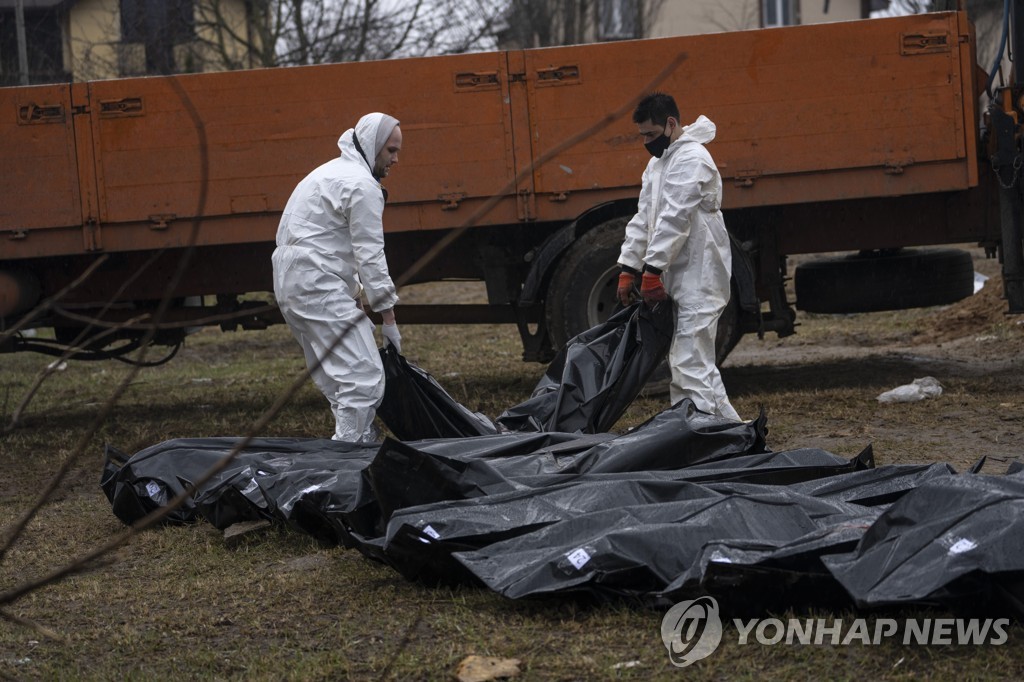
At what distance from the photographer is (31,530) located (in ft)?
18.3

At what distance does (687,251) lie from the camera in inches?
253

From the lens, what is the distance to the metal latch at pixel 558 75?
7.77 meters

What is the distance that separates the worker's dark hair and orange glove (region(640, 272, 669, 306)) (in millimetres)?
856

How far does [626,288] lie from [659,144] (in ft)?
2.67

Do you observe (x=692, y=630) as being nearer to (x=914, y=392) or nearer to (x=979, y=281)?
(x=914, y=392)

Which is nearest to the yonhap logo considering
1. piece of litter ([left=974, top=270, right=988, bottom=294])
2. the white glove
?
the white glove

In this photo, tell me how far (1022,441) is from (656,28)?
20.3m

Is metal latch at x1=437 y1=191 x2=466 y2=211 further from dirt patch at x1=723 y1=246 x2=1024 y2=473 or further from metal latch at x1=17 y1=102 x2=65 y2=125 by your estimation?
metal latch at x1=17 y1=102 x2=65 y2=125

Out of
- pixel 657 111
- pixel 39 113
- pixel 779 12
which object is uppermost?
A: pixel 779 12

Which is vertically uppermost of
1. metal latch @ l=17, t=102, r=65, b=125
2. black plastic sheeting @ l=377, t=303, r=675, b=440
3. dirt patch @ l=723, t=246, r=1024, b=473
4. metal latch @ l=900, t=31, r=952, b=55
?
metal latch @ l=900, t=31, r=952, b=55

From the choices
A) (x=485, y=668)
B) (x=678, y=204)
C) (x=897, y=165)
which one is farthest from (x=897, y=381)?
(x=485, y=668)

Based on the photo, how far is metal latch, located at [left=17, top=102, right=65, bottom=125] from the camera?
775 cm

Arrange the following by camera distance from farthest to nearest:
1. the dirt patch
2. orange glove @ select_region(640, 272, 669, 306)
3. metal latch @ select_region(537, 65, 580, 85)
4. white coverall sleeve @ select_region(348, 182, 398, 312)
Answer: metal latch @ select_region(537, 65, 580, 85)
the dirt patch
orange glove @ select_region(640, 272, 669, 306)
white coverall sleeve @ select_region(348, 182, 398, 312)

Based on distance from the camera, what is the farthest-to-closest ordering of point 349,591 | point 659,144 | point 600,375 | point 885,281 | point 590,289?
1. point 885,281
2. point 590,289
3. point 659,144
4. point 600,375
5. point 349,591
